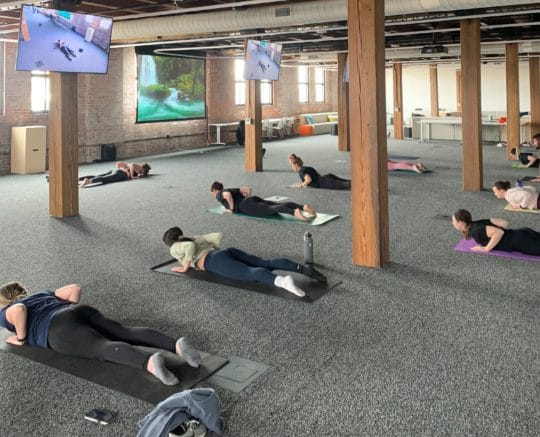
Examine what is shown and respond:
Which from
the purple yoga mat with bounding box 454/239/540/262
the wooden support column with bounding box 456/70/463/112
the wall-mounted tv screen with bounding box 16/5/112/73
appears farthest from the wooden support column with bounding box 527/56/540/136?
the wall-mounted tv screen with bounding box 16/5/112/73

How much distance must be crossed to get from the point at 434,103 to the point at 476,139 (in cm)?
1639

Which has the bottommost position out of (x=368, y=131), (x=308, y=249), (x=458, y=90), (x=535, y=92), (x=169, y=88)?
(x=308, y=249)

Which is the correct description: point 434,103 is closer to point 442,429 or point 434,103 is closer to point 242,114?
point 242,114

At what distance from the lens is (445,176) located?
38.9ft

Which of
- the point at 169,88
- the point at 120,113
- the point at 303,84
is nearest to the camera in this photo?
the point at 120,113

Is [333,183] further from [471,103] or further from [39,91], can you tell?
[39,91]

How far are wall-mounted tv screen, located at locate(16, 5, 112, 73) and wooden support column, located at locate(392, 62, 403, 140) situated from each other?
1534 cm

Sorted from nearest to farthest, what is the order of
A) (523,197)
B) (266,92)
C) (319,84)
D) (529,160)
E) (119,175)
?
(523,197)
(119,175)
(529,160)
(266,92)
(319,84)

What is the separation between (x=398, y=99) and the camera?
2142 cm

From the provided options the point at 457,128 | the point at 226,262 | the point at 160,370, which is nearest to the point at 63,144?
the point at 226,262

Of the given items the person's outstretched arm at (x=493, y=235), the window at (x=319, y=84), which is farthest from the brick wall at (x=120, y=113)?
the person's outstretched arm at (x=493, y=235)

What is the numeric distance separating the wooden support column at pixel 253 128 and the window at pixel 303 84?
13764 mm

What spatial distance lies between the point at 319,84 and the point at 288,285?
24759 millimetres

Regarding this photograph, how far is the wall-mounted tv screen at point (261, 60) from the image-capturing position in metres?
11.4
